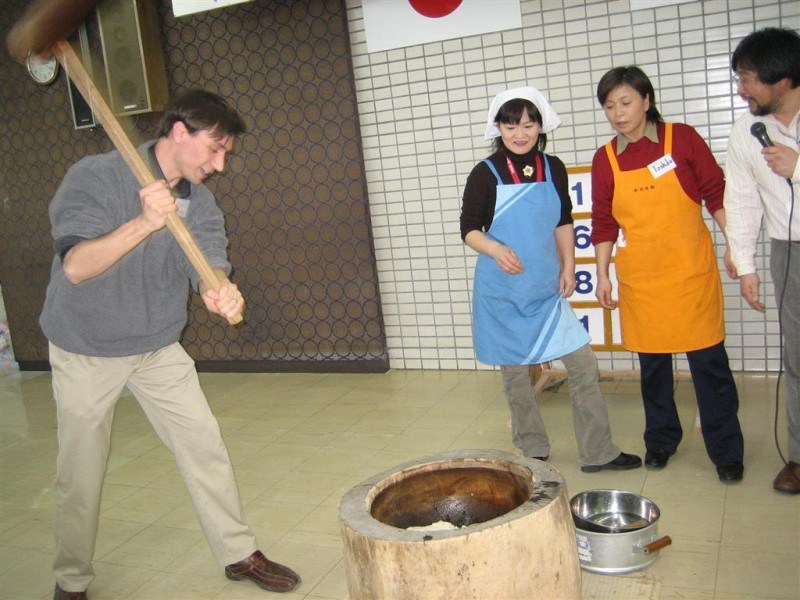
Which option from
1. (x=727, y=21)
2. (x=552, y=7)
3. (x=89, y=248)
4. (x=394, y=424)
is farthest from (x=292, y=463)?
(x=727, y=21)

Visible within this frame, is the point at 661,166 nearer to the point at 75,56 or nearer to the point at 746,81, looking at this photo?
the point at 746,81

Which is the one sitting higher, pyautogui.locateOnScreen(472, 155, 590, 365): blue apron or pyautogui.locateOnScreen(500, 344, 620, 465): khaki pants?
pyautogui.locateOnScreen(472, 155, 590, 365): blue apron

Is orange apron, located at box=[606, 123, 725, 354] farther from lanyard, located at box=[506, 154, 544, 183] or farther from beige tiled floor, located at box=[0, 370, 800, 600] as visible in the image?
beige tiled floor, located at box=[0, 370, 800, 600]

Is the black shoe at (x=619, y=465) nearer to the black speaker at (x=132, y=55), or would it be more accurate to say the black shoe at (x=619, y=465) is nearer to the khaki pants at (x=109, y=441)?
the khaki pants at (x=109, y=441)

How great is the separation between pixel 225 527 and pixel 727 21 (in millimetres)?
3280

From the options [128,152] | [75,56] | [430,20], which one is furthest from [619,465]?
[430,20]

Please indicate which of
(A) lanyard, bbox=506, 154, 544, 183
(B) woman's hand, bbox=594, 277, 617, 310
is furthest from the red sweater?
(B) woman's hand, bbox=594, 277, 617, 310

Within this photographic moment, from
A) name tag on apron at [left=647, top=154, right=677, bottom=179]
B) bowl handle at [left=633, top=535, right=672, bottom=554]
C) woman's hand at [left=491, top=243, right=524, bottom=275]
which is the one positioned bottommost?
bowl handle at [left=633, top=535, right=672, bottom=554]

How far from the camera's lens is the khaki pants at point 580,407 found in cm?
301

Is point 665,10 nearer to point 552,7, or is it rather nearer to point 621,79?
point 552,7

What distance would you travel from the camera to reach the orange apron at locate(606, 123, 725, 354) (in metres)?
2.81

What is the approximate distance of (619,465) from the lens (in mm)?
3062

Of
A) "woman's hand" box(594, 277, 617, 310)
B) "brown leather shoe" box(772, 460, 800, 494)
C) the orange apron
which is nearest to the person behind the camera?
"brown leather shoe" box(772, 460, 800, 494)

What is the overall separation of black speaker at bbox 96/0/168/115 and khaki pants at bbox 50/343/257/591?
9.73ft
